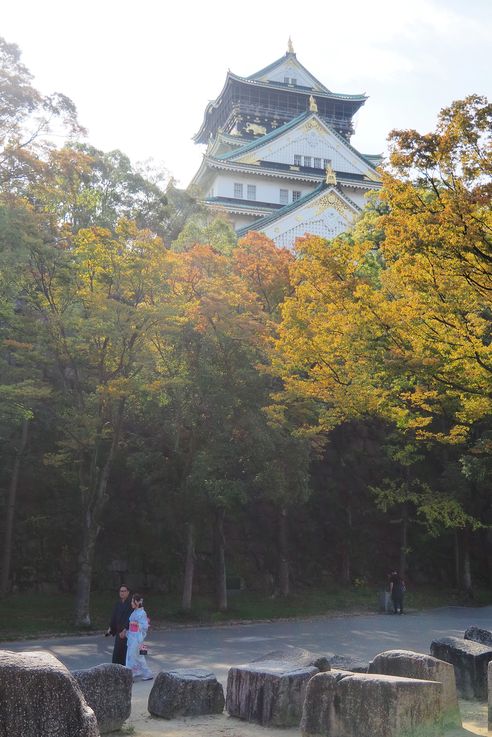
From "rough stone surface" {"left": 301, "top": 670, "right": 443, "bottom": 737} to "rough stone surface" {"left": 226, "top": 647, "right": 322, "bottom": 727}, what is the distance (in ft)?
2.20

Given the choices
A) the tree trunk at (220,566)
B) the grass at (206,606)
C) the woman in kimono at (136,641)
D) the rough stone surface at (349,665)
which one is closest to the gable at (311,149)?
the grass at (206,606)

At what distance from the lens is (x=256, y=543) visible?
26.3 metres

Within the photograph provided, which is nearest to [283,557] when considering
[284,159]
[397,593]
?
[397,593]

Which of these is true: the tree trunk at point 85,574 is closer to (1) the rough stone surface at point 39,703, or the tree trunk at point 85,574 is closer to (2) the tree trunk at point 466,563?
(1) the rough stone surface at point 39,703

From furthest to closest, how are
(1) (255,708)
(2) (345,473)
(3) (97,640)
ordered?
(2) (345,473) → (3) (97,640) → (1) (255,708)

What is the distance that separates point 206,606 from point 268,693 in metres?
14.2

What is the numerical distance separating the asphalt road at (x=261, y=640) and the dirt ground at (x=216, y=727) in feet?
11.3

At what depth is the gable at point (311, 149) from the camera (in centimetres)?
4719

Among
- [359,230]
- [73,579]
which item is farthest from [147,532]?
[359,230]

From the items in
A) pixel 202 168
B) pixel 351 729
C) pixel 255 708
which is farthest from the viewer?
pixel 202 168

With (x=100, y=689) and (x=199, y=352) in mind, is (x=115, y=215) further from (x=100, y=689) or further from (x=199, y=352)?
(x=100, y=689)

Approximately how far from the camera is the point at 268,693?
26.7 ft

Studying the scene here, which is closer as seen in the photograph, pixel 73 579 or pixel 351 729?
pixel 351 729

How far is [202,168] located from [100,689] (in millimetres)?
41593
